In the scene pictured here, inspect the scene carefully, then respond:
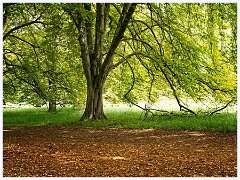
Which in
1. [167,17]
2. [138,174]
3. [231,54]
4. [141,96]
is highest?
[167,17]

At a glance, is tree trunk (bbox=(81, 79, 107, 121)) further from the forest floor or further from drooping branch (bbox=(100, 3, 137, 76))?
the forest floor

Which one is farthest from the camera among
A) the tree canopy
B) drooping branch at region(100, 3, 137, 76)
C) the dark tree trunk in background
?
the dark tree trunk in background

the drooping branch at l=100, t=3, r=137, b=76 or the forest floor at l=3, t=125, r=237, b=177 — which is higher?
the drooping branch at l=100, t=3, r=137, b=76

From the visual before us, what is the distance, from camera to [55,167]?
22.4 feet

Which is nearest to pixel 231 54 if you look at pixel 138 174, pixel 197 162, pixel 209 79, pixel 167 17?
pixel 209 79

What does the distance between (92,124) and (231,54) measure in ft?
22.0

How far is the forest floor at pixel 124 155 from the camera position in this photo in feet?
21.5

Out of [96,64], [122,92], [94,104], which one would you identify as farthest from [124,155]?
[122,92]

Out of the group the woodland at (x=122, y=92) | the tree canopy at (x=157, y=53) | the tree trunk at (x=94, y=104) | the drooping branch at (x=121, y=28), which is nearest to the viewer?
the woodland at (x=122, y=92)

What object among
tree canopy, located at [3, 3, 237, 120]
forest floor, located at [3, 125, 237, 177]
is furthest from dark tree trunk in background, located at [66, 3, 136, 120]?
forest floor, located at [3, 125, 237, 177]

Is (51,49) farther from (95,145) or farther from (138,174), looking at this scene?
(138,174)

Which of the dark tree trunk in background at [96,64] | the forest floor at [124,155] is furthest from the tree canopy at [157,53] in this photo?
the forest floor at [124,155]

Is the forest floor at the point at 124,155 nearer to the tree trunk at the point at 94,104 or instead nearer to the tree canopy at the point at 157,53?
the tree canopy at the point at 157,53

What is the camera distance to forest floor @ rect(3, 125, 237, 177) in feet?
21.5
